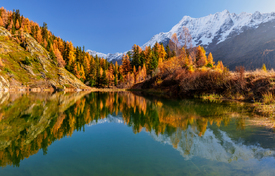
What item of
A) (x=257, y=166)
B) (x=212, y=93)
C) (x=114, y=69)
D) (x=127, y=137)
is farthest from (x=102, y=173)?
(x=114, y=69)

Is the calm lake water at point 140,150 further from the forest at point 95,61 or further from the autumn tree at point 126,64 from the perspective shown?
the autumn tree at point 126,64

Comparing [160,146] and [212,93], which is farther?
[212,93]

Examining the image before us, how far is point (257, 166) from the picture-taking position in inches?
156

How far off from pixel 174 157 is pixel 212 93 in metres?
23.5

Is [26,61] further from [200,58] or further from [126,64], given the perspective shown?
[200,58]

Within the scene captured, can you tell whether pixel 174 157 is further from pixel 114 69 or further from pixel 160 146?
pixel 114 69

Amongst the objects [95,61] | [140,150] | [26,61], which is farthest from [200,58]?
[95,61]

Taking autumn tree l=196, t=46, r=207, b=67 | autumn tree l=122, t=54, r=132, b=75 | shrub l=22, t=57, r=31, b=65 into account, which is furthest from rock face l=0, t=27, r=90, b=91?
autumn tree l=196, t=46, r=207, b=67

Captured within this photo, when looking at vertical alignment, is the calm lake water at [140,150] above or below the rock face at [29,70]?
→ below

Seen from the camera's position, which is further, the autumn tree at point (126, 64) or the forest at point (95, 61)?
the autumn tree at point (126, 64)

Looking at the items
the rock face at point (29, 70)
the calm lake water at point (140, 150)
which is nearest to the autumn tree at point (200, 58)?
the calm lake water at point (140, 150)

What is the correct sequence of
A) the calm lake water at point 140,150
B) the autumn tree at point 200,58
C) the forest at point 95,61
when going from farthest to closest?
1. the forest at point 95,61
2. the autumn tree at point 200,58
3. the calm lake water at point 140,150

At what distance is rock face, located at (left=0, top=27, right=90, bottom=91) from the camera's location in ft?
161

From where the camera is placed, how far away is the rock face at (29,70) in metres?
49.2
